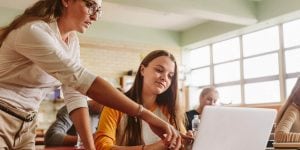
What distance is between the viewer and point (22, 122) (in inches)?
47.4

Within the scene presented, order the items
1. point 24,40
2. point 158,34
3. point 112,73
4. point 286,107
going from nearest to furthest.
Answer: point 24,40, point 286,107, point 112,73, point 158,34

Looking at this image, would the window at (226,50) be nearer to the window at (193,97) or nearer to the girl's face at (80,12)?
the window at (193,97)

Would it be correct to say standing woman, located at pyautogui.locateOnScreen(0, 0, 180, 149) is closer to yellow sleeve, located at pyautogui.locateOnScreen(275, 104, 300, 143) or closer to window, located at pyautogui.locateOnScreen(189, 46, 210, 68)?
yellow sleeve, located at pyautogui.locateOnScreen(275, 104, 300, 143)

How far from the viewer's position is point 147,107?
1.83 meters

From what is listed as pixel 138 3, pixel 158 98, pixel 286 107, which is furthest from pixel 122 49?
pixel 158 98

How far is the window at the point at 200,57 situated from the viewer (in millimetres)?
9078

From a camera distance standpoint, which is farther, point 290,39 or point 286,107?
point 290,39

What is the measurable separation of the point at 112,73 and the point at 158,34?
57.2 inches

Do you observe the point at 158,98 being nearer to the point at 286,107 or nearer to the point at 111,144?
the point at 111,144

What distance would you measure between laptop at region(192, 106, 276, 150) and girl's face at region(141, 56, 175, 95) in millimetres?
603

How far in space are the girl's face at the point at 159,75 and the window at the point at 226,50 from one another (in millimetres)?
6534

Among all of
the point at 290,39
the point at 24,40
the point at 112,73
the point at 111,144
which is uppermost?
the point at 290,39

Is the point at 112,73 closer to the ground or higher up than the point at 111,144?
higher up

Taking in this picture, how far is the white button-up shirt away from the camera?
0.98 m
